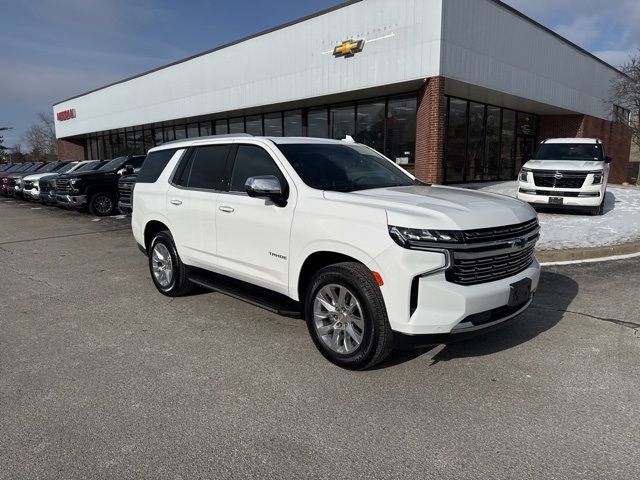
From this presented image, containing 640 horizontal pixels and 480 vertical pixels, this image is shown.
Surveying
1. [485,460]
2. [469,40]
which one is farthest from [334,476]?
[469,40]

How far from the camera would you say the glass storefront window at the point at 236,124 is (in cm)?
2411

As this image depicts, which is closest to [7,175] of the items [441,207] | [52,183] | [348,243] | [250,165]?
[52,183]

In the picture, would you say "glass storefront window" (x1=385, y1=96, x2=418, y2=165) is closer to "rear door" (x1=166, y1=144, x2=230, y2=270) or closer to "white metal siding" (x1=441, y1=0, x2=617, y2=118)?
"white metal siding" (x1=441, y1=0, x2=617, y2=118)

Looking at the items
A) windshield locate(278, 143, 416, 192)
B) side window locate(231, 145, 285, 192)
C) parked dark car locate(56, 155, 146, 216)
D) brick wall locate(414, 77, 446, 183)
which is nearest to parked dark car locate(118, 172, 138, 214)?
parked dark car locate(56, 155, 146, 216)

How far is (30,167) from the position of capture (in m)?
23.6

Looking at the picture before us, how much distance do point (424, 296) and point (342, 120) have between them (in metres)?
16.9

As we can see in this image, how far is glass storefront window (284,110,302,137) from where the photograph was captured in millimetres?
21031

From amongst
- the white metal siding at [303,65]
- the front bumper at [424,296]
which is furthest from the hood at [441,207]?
the white metal siding at [303,65]

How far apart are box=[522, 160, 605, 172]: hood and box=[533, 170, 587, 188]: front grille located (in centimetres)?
12

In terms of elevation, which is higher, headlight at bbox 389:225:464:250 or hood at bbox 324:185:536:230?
hood at bbox 324:185:536:230

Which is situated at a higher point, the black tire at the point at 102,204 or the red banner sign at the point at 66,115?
the red banner sign at the point at 66,115

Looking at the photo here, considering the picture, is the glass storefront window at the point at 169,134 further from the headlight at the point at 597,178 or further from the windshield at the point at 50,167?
the headlight at the point at 597,178

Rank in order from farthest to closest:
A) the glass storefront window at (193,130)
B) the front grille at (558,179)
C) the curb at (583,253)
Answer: the glass storefront window at (193,130)
the front grille at (558,179)
the curb at (583,253)

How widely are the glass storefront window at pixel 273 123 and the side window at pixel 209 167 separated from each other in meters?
17.3
